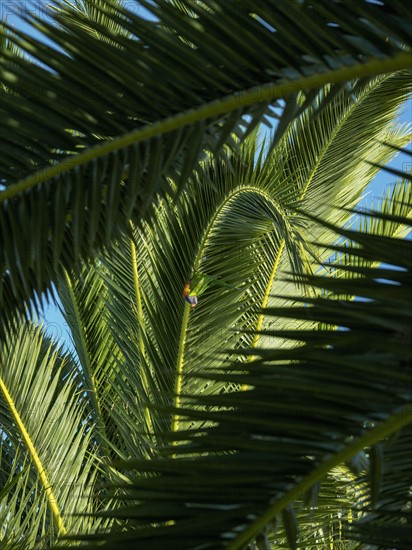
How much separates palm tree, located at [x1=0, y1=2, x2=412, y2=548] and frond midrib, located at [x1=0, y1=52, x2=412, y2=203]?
0.03 metres

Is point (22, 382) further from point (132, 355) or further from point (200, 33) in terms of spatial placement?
point (200, 33)

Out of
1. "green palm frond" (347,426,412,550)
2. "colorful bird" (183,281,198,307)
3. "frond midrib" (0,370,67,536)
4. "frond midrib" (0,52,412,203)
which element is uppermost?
"colorful bird" (183,281,198,307)

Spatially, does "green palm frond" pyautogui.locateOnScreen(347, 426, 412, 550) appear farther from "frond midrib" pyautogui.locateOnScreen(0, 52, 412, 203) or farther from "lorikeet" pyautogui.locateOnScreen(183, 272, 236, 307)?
"lorikeet" pyautogui.locateOnScreen(183, 272, 236, 307)

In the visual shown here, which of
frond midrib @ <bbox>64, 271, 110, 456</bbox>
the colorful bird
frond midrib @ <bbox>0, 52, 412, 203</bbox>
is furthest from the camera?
frond midrib @ <bbox>64, 271, 110, 456</bbox>

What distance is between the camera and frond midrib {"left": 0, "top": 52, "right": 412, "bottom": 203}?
1884mm

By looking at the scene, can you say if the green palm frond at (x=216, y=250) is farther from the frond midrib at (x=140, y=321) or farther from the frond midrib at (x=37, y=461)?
the frond midrib at (x=37, y=461)

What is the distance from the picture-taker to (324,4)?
1899 millimetres

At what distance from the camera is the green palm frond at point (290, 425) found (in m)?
1.68

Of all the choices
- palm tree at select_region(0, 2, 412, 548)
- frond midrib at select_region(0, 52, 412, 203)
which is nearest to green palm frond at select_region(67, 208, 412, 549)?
palm tree at select_region(0, 2, 412, 548)

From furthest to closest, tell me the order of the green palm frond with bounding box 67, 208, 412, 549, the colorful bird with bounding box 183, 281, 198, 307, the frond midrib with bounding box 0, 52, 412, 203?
the colorful bird with bounding box 183, 281, 198, 307, the frond midrib with bounding box 0, 52, 412, 203, the green palm frond with bounding box 67, 208, 412, 549

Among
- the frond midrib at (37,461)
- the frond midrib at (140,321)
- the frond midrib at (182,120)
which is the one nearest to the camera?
the frond midrib at (182,120)

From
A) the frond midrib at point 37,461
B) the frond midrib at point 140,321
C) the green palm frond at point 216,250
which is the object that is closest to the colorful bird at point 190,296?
the green palm frond at point 216,250

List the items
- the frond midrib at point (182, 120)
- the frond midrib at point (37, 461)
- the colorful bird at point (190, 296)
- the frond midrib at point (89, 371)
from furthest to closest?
the frond midrib at point (89, 371) < the colorful bird at point (190, 296) < the frond midrib at point (37, 461) < the frond midrib at point (182, 120)

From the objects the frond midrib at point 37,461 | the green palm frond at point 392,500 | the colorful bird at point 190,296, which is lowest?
the green palm frond at point 392,500
